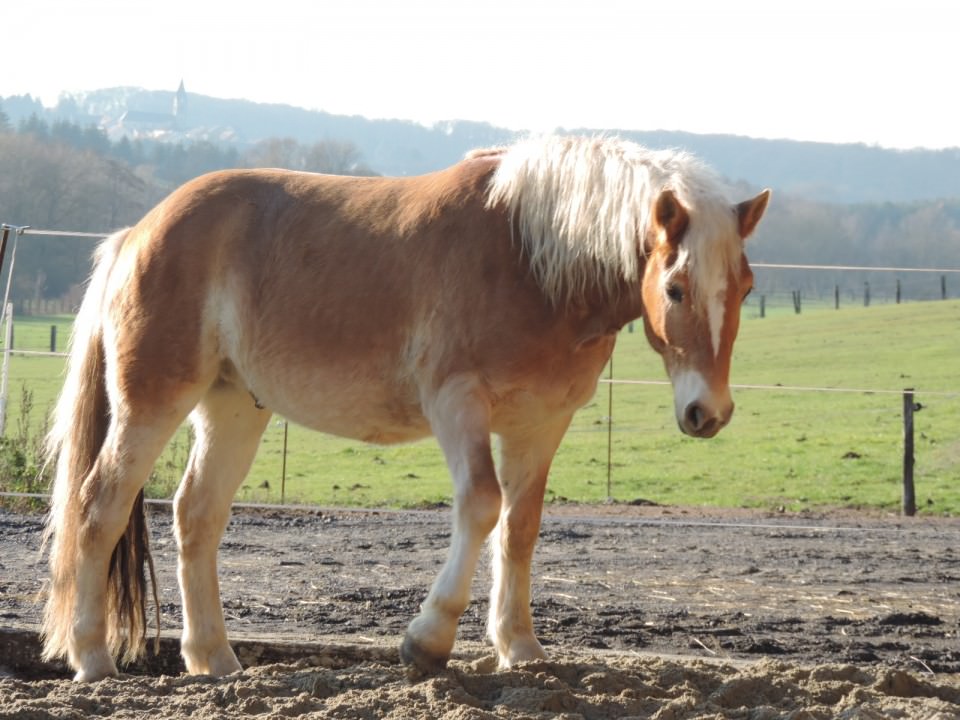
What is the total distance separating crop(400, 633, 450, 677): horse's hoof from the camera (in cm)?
402

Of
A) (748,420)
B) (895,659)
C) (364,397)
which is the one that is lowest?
(748,420)

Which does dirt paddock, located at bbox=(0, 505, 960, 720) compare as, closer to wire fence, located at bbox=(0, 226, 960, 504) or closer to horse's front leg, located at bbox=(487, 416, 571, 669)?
horse's front leg, located at bbox=(487, 416, 571, 669)

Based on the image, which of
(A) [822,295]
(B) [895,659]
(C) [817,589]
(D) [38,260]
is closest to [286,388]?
(B) [895,659]

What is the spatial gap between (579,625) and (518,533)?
1348 mm

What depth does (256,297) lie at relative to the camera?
4609 mm

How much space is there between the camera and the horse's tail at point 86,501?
15.3ft

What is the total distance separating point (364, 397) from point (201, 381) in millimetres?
704

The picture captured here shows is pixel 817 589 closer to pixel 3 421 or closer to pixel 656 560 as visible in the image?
pixel 656 560

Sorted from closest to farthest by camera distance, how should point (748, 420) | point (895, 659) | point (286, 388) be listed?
1. point (286, 388)
2. point (895, 659)
3. point (748, 420)

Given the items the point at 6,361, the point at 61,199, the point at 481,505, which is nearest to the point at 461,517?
the point at 481,505

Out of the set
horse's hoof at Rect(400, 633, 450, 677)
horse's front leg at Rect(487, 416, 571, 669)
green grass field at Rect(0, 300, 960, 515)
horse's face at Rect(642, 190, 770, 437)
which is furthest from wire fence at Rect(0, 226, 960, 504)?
horse's face at Rect(642, 190, 770, 437)

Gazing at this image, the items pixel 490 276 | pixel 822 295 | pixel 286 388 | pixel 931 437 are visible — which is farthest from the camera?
pixel 822 295

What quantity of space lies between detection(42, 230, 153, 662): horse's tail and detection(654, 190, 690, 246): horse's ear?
2.35m

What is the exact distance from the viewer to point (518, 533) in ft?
14.9
